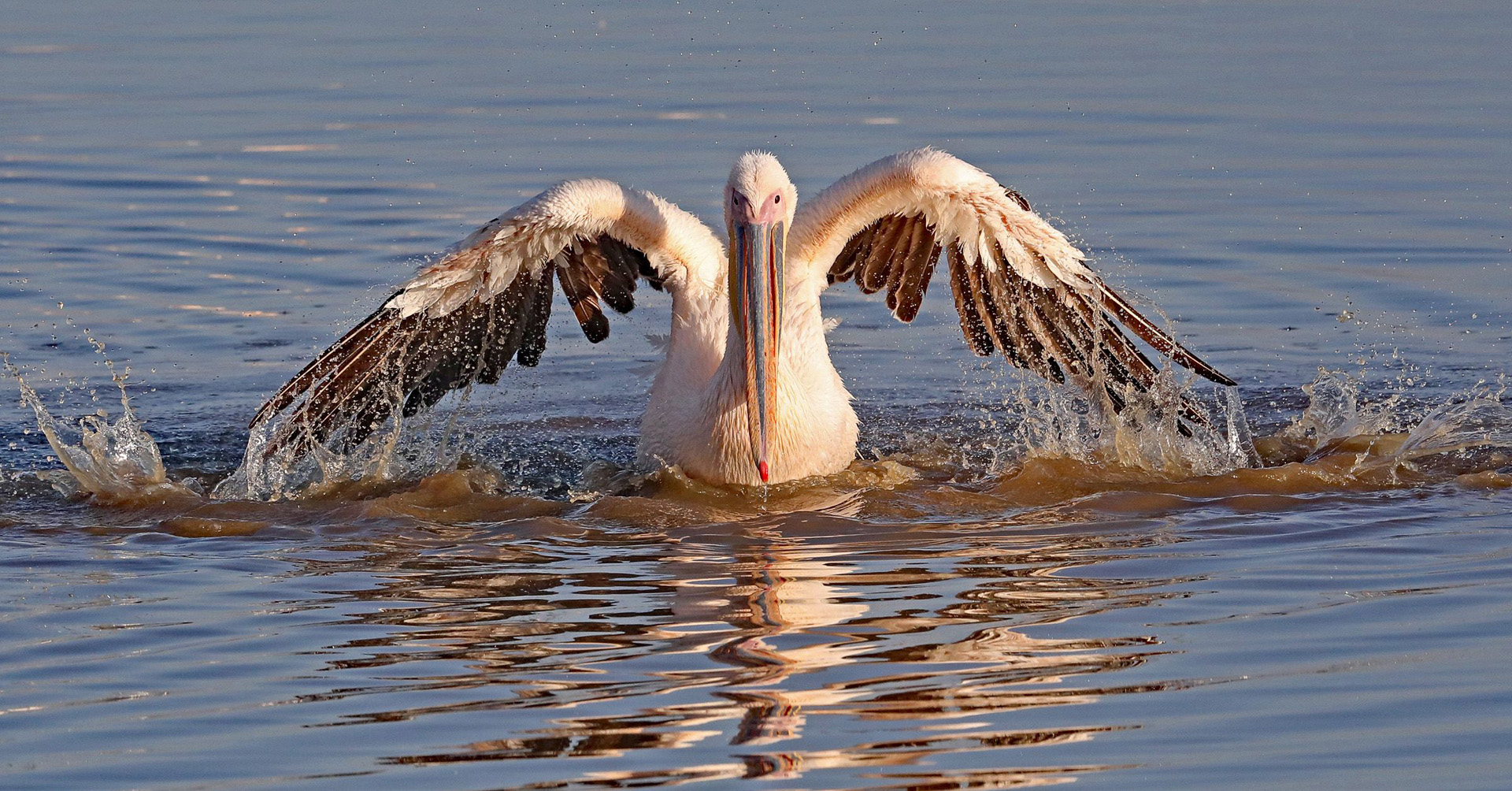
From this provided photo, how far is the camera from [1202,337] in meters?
8.70

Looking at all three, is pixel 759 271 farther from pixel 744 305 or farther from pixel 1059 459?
pixel 1059 459

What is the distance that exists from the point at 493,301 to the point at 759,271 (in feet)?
3.80

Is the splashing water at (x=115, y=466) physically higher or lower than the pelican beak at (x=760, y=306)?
lower

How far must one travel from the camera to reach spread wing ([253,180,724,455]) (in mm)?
6746

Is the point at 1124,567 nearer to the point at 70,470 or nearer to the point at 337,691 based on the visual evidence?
the point at 337,691

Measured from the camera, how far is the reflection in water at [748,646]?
399cm

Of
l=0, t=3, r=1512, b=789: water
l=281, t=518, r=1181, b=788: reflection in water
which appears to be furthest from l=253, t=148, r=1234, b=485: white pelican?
l=281, t=518, r=1181, b=788: reflection in water

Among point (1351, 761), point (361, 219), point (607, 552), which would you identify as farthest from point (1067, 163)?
point (1351, 761)

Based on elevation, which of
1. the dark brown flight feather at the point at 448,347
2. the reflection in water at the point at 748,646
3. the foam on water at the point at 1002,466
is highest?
the dark brown flight feather at the point at 448,347

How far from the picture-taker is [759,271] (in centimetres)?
644

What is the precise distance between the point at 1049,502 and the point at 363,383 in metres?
2.39

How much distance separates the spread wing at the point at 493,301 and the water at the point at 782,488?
342 millimetres

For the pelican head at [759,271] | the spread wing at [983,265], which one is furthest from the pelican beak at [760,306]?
the spread wing at [983,265]

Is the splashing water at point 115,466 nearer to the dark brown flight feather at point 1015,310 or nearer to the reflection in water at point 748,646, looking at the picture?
the reflection in water at point 748,646
